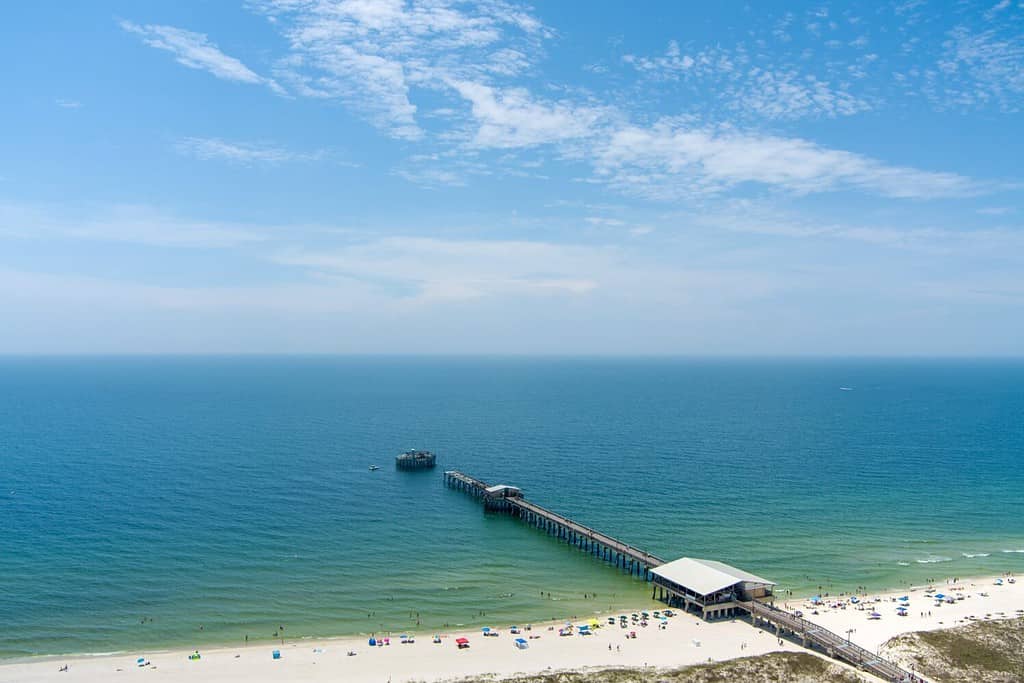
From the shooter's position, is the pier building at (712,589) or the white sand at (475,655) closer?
the white sand at (475,655)

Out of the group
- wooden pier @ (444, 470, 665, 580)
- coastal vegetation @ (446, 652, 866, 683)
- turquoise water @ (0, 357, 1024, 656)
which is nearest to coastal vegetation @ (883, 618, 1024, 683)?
coastal vegetation @ (446, 652, 866, 683)

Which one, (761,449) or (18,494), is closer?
(18,494)

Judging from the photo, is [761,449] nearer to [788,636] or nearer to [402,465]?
[402,465]

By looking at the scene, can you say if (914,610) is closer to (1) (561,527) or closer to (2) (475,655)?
(1) (561,527)

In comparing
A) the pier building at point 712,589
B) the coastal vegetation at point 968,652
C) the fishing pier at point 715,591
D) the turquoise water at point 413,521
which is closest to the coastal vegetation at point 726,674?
the fishing pier at point 715,591

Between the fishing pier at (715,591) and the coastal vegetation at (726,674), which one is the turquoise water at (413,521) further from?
the coastal vegetation at (726,674)

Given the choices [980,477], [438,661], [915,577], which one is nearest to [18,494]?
[438,661]
